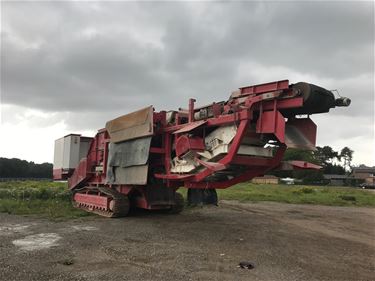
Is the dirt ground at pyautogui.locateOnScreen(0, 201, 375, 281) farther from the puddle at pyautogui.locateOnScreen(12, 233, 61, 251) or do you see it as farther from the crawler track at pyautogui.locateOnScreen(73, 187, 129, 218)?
the crawler track at pyautogui.locateOnScreen(73, 187, 129, 218)

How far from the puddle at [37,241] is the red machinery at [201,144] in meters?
3.34

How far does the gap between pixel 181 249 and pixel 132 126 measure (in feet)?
17.3

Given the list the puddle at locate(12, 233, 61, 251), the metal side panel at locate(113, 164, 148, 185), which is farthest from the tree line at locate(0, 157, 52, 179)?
the puddle at locate(12, 233, 61, 251)

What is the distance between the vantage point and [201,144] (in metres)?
10.9

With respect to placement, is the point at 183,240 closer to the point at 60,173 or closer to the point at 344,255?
the point at 344,255

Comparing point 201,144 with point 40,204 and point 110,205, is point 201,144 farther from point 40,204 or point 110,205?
point 40,204

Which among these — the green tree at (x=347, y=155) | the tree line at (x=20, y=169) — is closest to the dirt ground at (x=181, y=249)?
the tree line at (x=20, y=169)

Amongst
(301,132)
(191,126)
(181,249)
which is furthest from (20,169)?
(301,132)

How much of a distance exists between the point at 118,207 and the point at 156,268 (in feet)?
22.3

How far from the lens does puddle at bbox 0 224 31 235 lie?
11094 mm

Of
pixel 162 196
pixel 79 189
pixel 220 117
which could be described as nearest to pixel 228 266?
pixel 220 117

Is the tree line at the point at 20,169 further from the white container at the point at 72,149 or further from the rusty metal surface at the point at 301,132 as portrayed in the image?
the rusty metal surface at the point at 301,132

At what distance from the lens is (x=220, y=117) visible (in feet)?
33.9

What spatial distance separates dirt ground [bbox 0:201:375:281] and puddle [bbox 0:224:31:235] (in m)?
0.03
